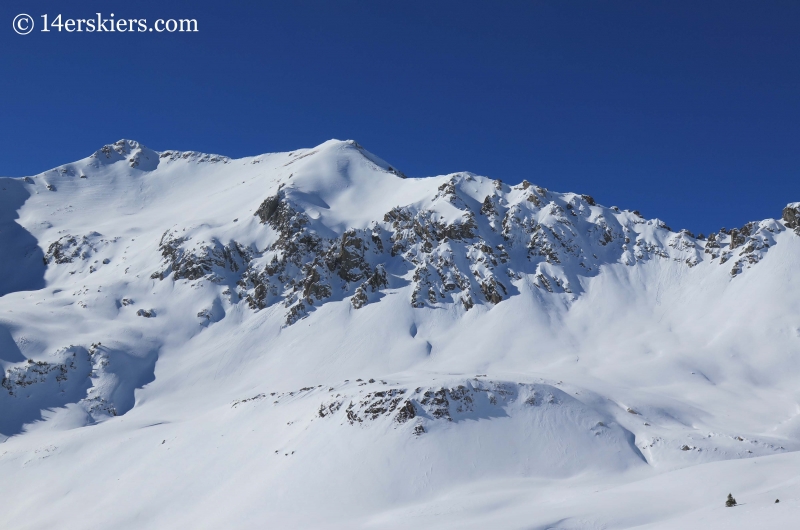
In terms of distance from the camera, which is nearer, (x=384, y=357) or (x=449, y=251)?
(x=384, y=357)

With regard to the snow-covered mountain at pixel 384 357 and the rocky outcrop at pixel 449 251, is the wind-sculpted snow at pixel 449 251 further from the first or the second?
the snow-covered mountain at pixel 384 357

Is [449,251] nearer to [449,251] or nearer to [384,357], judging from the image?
[449,251]

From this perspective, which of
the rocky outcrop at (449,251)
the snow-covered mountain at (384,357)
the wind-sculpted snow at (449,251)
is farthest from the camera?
the wind-sculpted snow at (449,251)

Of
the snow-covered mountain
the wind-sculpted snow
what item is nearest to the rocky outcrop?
the wind-sculpted snow

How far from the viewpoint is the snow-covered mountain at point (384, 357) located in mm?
40125

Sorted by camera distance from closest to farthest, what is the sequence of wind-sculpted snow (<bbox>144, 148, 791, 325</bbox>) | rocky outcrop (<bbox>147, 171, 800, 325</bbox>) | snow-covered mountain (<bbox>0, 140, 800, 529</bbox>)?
snow-covered mountain (<bbox>0, 140, 800, 529</bbox>) → rocky outcrop (<bbox>147, 171, 800, 325</bbox>) → wind-sculpted snow (<bbox>144, 148, 791, 325</bbox>)

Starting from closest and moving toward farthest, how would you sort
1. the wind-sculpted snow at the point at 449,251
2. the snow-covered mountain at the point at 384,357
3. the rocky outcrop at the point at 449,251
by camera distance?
the snow-covered mountain at the point at 384,357 → the rocky outcrop at the point at 449,251 → the wind-sculpted snow at the point at 449,251

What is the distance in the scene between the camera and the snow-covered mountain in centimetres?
4012

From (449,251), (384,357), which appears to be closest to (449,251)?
(449,251)

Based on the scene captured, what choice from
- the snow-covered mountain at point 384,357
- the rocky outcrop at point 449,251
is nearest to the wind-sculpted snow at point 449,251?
the rocky outcrop at point 449,251

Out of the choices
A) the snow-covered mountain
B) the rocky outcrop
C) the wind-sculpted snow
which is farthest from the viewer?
the wind-sculpted snow

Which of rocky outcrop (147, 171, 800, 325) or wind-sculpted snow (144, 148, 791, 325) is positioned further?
wind-sculpted snow (144, 148, 791, 325)

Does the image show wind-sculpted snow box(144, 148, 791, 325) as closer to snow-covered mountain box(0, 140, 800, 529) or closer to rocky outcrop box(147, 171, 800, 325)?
rocky outcrop box(147, 171, 800, 325)

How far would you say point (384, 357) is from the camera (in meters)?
76.0
